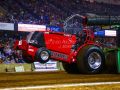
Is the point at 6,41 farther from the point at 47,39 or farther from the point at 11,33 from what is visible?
the point at 47,39

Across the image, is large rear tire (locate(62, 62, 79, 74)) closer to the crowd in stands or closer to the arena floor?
the arena floor

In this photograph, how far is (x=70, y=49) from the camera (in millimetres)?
9828

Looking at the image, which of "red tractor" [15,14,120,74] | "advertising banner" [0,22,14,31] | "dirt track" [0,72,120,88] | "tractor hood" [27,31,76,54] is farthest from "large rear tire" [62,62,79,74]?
"advertising banner" [0,22,14,31]

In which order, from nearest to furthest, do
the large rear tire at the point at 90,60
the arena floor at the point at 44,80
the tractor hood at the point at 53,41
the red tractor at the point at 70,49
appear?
the arena floor at the point at 44,80 < the large rear tire at the point at 90,60 < the red tractor at the point at 70,49 < the tractor hood at the point at 53,41

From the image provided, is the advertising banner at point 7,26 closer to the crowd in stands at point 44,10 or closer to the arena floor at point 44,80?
the crowd in stands at point 44,10

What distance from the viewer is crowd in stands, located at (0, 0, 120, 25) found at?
2310cm

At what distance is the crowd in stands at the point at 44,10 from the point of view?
23.1 meters

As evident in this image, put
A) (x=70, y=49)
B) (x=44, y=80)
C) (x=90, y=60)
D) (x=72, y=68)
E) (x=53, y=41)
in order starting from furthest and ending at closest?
1. (x=53, y=41)
2. (x=70, y=49)
3. (x=72, y=68)
4. (x=90, y=60)
5. (x=44, y=80)

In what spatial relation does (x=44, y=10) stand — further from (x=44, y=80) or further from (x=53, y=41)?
(x=44, y=80)

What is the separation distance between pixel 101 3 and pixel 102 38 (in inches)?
376

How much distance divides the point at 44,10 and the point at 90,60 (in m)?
17.8

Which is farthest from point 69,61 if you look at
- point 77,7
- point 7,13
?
point 77,7

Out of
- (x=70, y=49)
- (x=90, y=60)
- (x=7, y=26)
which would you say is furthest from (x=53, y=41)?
(x=7, y=26)

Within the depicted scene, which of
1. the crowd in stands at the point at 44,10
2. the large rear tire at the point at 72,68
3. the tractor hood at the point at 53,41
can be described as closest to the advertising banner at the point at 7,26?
the crowd in stands at the point at 44,10
